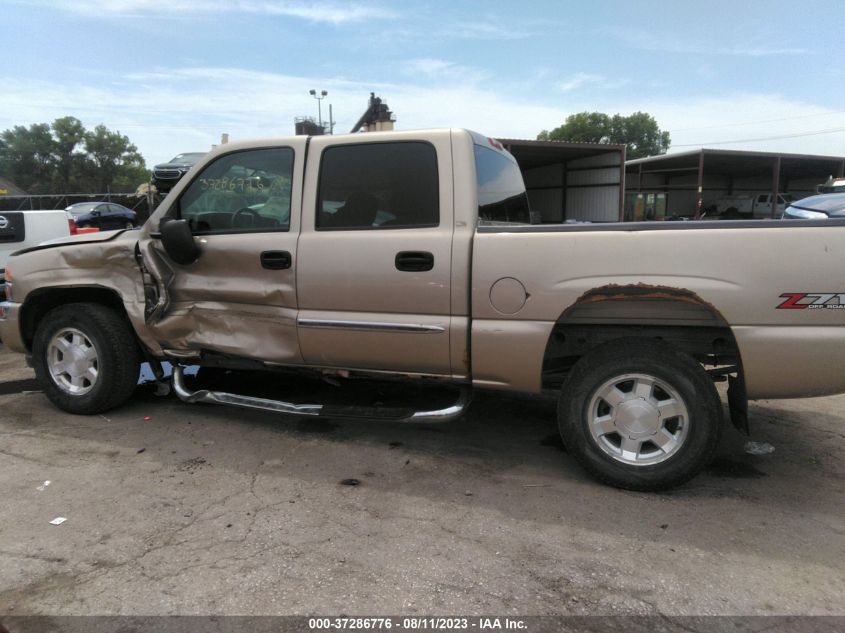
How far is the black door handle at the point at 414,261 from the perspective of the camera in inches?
134

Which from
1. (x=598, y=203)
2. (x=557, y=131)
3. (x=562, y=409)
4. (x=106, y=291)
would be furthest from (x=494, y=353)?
(x=557, y=131)

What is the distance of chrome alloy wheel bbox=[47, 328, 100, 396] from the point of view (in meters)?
4.35

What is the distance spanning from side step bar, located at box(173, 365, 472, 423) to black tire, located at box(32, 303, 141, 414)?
376mm

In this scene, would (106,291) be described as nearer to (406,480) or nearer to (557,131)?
(406,480)

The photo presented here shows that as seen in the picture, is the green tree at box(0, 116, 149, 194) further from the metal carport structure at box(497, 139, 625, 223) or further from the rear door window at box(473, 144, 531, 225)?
the rear door window at box(473, 144, 531, 225)

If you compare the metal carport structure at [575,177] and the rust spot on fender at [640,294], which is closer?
the rust spot on fender at [640,294]

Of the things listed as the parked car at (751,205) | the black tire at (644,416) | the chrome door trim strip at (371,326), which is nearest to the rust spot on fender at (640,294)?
the black tire at (644,416)

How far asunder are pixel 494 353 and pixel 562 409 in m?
0.50

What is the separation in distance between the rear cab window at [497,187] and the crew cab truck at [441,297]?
0.03 metres

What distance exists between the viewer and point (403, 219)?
354cm

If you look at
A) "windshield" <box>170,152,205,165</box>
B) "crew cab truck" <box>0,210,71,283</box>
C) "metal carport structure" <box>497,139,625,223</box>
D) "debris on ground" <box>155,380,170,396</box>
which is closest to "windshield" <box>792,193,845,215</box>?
"metal carport structure" <box>497,139,625,223</box>

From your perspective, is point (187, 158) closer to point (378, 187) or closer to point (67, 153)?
point (378, 187)

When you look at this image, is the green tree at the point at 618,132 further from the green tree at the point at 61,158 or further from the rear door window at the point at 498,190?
the rear door window at the point at 498,190

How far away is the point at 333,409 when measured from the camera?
150 inches
